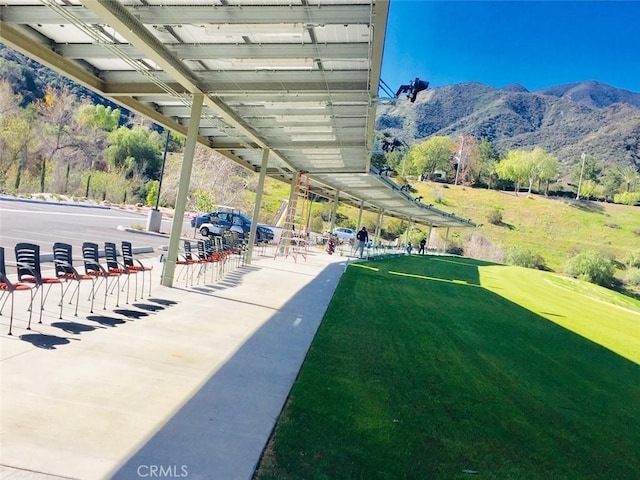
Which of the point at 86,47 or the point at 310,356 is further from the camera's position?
the point at 86,47

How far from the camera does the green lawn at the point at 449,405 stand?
4.02 meters

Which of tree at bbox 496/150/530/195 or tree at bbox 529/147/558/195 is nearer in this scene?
tree at bbox 529/147/558/195

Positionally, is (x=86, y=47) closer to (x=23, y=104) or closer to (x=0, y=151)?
(x=0, y=151)

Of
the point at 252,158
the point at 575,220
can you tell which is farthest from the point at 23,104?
the point at 575,220

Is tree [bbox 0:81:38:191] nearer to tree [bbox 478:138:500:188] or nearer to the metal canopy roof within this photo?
the metal canopy roof

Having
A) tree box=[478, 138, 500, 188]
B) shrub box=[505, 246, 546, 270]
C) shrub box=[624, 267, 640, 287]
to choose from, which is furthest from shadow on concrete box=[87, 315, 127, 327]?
tree box=[478, 138, 500, 188]

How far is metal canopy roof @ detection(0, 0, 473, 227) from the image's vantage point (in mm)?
6926

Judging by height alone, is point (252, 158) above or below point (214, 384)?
above

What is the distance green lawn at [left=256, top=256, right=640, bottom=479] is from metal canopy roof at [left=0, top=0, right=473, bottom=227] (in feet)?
15.0

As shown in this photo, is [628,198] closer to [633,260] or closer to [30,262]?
[633,260]

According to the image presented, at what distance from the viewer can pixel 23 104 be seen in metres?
60.5

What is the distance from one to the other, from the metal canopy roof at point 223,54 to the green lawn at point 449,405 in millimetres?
4569

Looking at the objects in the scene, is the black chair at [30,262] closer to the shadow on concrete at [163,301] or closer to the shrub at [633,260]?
the shadow on concrete at [163,301]

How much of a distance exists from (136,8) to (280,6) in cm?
206
